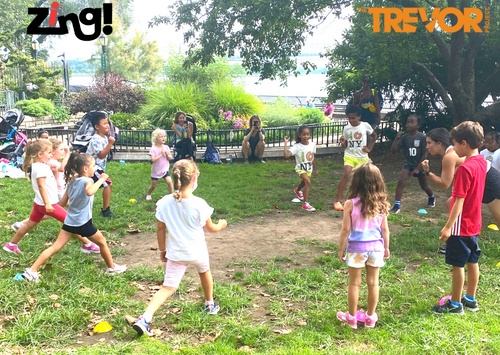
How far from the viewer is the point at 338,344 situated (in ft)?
14.4

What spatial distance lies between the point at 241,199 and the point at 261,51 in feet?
19.2

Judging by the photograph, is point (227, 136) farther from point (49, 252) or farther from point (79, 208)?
point (49, 252)

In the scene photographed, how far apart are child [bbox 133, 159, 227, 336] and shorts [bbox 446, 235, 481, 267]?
7.05ft

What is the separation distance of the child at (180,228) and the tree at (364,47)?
28.4 feet

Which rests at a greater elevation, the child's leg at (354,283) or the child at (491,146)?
the child at (491,146)

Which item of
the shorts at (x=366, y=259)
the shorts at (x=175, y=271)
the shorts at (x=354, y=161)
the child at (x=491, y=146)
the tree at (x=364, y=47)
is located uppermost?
the tree at (x=364, y=47)

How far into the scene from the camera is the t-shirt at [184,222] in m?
4.49

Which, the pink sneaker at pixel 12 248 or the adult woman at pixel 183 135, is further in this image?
the adult woman at pixel 183 135

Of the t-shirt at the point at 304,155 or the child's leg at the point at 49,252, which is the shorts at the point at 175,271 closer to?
the child's leg at the point at 49,252

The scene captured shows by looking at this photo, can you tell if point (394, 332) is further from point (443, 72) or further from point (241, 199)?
point (443, 72)

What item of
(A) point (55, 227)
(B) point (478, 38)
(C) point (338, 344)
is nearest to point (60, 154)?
(A) point (55, 227)

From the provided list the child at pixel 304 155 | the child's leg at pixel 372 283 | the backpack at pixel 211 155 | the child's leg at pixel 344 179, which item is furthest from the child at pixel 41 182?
the backpack at pixel 211 155

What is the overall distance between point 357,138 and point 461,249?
4.28 meters

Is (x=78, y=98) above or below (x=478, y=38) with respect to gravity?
below
